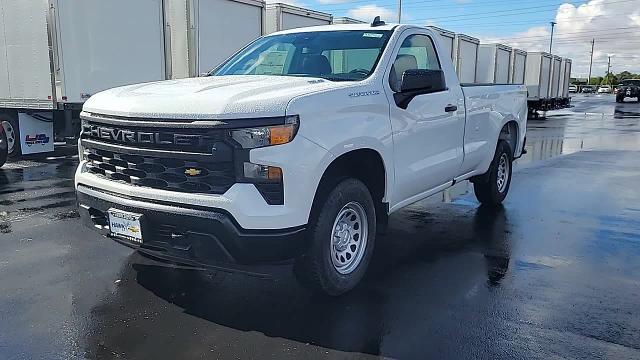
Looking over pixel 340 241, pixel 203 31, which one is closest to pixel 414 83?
pixel 340 241

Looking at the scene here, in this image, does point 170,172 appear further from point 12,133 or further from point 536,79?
point 536,79

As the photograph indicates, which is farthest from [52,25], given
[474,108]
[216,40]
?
[474,108]

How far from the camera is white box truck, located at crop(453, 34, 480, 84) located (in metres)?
22.5

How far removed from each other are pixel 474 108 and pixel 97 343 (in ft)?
15.0

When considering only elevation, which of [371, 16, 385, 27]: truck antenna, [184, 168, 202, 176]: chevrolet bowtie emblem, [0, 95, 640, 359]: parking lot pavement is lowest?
[0, 95, 640, 359]: parking lot pavement

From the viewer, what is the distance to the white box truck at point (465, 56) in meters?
22.5

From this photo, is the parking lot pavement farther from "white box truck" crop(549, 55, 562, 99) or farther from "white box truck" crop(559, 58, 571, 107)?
"white box truck" crop(559, 58, 571, 107)

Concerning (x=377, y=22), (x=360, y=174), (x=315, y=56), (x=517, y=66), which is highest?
(x=517, y=66)

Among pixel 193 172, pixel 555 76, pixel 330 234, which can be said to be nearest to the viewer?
pixel 193 172

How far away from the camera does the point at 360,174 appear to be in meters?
4.44

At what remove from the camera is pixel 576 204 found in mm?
7742

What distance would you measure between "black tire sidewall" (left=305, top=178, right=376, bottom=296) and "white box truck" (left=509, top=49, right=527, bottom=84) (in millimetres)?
25583

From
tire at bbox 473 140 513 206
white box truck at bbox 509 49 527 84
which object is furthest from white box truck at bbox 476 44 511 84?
tire at bbox 473 140 513 206

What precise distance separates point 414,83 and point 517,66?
87.9 feet
